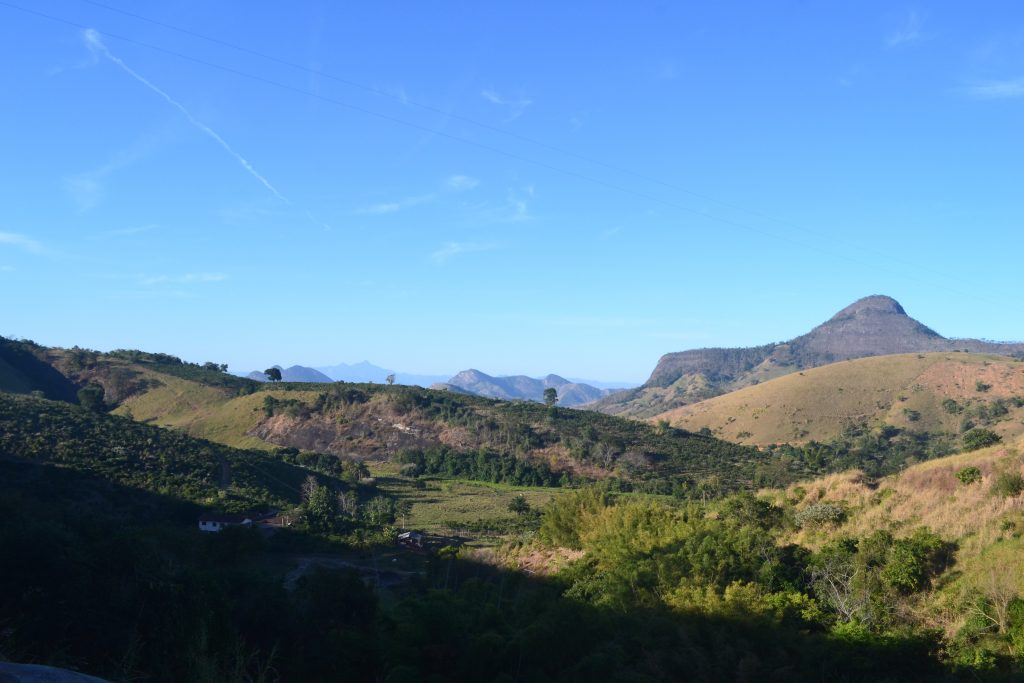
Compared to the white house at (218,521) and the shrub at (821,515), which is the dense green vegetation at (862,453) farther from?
the white house at (218,521)

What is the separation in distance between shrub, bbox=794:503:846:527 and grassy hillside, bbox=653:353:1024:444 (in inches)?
3242

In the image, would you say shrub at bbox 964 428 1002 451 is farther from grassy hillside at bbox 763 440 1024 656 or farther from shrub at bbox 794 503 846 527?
shrub at bbox 794 503 846 527

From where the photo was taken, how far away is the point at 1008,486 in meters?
16.9

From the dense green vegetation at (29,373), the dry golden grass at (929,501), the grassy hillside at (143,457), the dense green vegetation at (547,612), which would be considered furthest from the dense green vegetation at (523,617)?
the dense green vegetation at (29,373)

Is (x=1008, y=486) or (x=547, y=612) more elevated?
(x=1008, y=486)

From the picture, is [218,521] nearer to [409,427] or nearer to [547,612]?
[547,612]

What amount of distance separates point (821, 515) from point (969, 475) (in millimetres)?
4023

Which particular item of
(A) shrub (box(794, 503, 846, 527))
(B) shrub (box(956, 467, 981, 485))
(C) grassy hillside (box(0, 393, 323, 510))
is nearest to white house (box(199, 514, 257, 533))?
(C) grassy hillside (box(0, 393, 323, 510))

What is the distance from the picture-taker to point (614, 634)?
47.8 ft

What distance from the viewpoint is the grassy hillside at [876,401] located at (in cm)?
9819

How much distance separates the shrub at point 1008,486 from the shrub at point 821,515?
3.73 metres

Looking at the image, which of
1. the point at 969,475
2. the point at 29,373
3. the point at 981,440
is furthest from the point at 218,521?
the point at 29,373

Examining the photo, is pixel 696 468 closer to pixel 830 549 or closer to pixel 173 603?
pixel 830 549

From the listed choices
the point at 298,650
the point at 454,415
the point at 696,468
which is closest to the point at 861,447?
the point at 696,468
